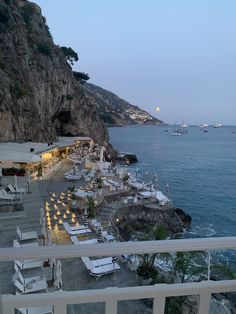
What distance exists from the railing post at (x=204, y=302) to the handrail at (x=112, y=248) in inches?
14.4

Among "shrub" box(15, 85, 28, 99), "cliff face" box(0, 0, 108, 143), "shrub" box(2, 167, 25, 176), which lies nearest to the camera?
"shrub" box(2, 167, 25, 176)

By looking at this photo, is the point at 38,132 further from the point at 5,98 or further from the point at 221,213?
the point at 221,213

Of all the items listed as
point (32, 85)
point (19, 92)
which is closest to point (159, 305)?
point (19, 92)

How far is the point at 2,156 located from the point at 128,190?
949 cm

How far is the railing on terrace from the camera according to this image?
165cm

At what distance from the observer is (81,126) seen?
5506 centimetres

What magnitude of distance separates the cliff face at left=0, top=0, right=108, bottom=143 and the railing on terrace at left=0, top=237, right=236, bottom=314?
30342 millimetres

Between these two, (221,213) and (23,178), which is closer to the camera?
(23,178)

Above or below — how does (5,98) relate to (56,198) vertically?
above

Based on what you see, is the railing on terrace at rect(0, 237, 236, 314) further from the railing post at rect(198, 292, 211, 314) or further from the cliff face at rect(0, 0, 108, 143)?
the cliff face at rect(0, 0, 108, 143)

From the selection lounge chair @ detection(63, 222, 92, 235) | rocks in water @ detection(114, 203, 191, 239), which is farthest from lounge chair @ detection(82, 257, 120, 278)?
rocks in water @ detection(114, 203, 191, 239)

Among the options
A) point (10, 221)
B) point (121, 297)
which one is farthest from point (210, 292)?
point (10, 221)

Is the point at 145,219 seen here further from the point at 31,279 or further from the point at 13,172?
the point at 31,279

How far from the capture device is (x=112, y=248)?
170cm
